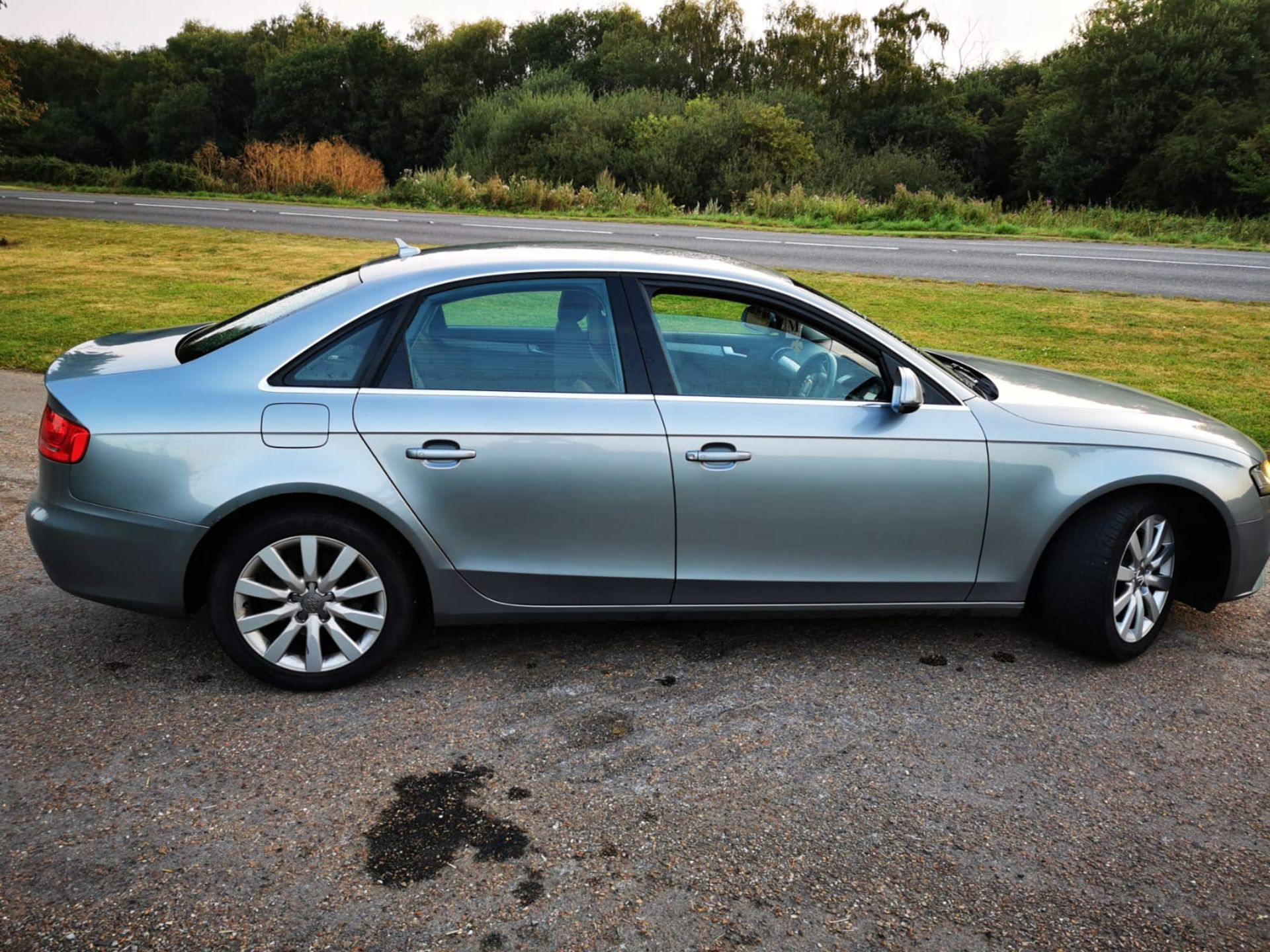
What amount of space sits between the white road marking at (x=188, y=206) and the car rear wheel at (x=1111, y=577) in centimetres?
2376

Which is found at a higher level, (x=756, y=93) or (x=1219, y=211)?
(x=756, y=93)

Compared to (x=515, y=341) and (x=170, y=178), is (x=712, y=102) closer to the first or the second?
(x=170, y=178)

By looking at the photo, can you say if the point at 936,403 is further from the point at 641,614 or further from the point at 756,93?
the point at 756,93

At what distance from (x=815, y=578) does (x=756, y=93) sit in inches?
1718

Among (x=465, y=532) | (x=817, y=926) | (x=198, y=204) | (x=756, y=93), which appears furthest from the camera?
(x=756, y=93)

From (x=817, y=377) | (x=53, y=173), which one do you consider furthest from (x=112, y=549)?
(x=53, y=173)

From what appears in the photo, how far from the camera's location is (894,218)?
26859 millimetres

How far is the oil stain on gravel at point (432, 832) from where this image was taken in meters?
2.97

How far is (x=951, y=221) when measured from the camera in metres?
25.3

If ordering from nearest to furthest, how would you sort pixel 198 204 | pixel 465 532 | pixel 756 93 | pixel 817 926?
pixel 817 926
pixel 465 532
pixel 198 204
pixel 756 93

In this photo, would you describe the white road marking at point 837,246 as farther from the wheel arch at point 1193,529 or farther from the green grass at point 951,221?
the wheel arch at point 1193,529

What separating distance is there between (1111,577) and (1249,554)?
687 millimetres

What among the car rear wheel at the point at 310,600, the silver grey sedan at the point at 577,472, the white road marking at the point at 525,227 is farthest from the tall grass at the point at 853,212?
the car rear wheel at the point at 310,600

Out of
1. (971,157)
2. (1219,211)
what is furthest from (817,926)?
(971,157)
